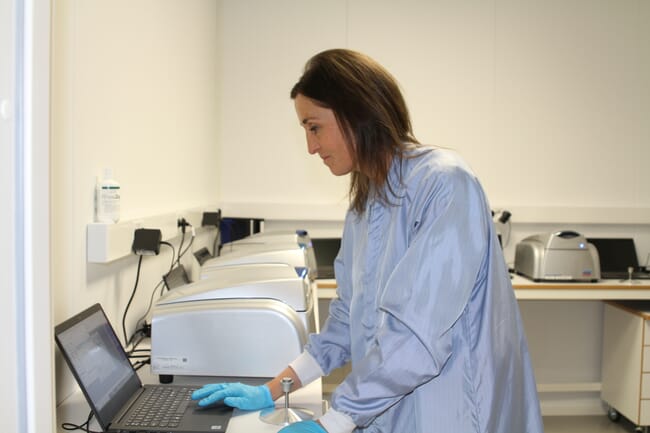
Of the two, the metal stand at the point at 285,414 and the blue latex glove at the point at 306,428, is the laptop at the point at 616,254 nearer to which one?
the metal stand at the point at 285,414

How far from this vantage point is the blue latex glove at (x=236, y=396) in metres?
1.12

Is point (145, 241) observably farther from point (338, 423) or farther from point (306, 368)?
point (338, 423)

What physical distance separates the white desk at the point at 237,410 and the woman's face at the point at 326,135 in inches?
19.4

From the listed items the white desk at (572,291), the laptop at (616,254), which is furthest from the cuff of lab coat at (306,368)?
the laptop at (616,254)

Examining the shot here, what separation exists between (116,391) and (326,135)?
64 cm

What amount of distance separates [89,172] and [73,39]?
30cm

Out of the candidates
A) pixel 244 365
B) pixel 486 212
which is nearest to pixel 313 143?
pixel 486 212

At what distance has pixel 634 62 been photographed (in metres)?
3.54

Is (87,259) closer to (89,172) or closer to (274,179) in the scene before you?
(89,172)

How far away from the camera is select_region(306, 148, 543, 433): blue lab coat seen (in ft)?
2.97

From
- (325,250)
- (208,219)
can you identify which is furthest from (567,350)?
(208,219)

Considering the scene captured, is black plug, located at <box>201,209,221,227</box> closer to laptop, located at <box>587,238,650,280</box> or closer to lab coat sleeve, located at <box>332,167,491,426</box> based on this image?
lab coat sleeve, located at <box>332,167,491,426</box>

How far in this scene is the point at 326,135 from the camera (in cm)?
109

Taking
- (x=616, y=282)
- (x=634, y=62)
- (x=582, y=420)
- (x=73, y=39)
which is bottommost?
(x=582, y=420)
